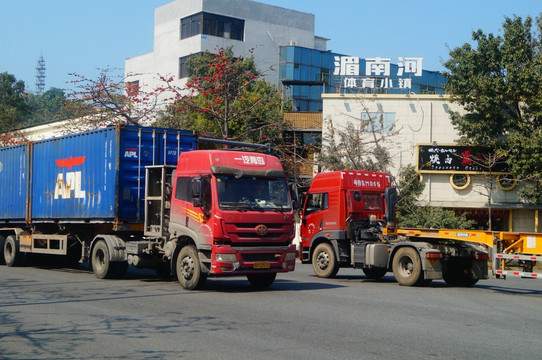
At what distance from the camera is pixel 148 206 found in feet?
53.1

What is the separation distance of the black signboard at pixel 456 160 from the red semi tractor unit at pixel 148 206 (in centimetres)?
2102

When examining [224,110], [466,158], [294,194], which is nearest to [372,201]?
[294,194]

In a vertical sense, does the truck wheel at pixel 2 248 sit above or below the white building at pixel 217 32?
below

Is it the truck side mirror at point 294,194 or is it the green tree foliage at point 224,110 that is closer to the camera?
the truck side mirror at point 294,194

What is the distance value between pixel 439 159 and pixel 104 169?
76.0ft

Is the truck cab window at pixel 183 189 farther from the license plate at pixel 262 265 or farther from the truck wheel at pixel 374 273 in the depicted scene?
the truck wheel at pixel 374 273

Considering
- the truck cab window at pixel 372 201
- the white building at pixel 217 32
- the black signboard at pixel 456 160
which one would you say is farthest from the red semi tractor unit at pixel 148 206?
the white building at pixel 217 32

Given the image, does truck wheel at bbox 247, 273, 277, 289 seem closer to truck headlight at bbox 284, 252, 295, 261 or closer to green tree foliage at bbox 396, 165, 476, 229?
truck headlight at bbox 284, 252, 295, 261

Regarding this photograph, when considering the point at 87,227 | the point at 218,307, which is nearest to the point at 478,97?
the point at 87,227

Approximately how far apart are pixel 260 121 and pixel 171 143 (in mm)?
21217

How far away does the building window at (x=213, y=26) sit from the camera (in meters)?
60.0

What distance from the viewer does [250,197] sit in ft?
47.3

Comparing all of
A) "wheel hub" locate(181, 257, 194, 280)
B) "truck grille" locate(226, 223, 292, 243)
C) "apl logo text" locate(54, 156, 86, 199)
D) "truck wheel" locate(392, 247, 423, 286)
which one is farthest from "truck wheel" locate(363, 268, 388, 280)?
"apl logo text" locate(54, 156, 86, 199)

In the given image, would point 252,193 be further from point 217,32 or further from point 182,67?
point 182,67
